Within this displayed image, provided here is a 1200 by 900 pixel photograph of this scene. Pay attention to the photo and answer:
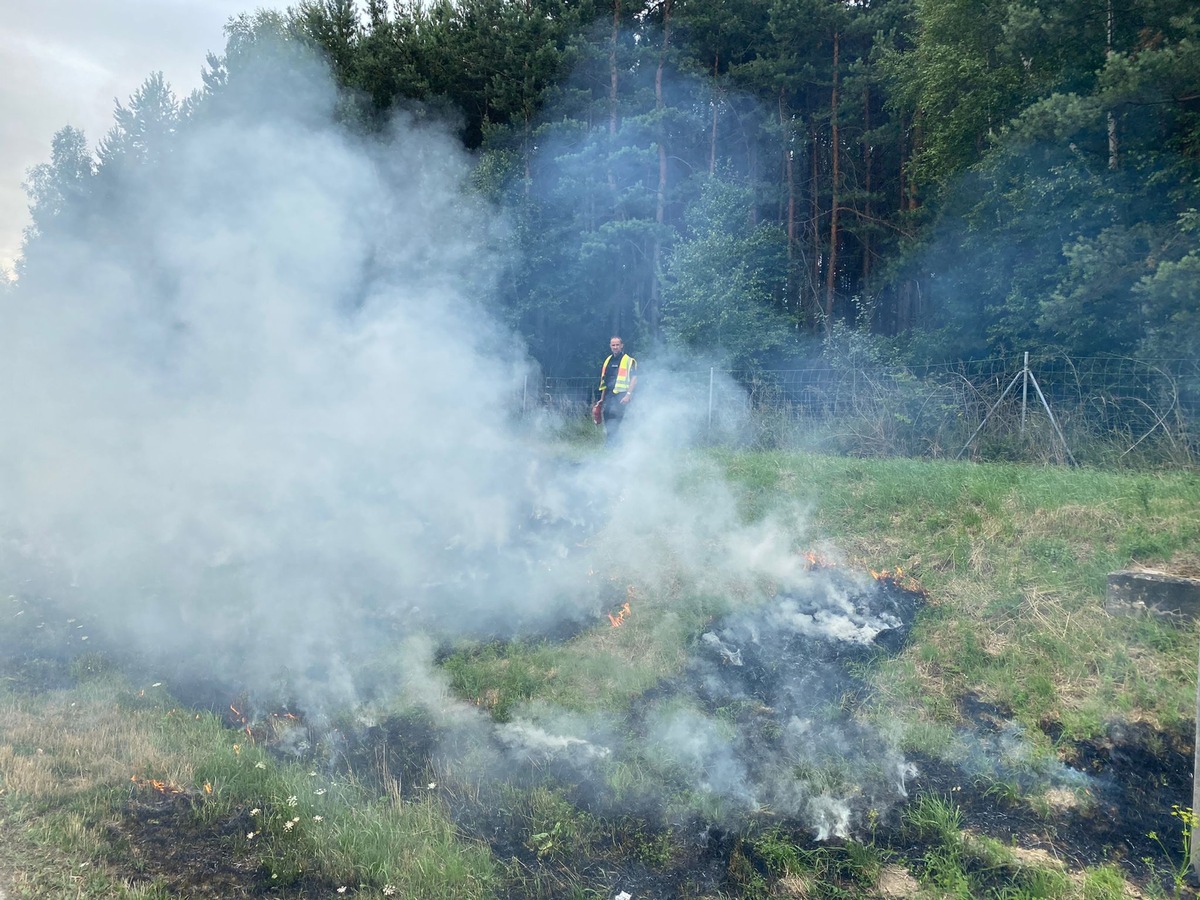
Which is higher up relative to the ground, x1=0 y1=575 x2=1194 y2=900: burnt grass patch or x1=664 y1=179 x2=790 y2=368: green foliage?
x1=664 y1=179 x2=790 y2=368: green foliage

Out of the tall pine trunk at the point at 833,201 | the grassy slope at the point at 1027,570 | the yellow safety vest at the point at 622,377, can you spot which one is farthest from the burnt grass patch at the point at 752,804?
the tall pine trunk at the point at 833,201

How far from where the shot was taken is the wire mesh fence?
9094 mm

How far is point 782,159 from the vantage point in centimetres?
2222

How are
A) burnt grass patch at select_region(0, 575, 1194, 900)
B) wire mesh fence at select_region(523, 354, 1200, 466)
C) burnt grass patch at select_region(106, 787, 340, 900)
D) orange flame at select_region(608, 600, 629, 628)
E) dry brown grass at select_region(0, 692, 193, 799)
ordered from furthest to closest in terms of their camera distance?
wire mesh fence at select_region(523, 354, 1200, 466)
orange flame at select_region(608, 600, 629, 628)
dry brown grass at select_region(0, 692, 193, 799)
burnt grass patch at select_region(0, 575, 1194, 900)
burnt grass patch at select_region(106, 787, 340, 900)

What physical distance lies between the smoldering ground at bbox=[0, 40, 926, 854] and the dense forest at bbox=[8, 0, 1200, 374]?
0.37m

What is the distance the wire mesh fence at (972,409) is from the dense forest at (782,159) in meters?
0.78

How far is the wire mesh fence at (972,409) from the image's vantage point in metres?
9.09

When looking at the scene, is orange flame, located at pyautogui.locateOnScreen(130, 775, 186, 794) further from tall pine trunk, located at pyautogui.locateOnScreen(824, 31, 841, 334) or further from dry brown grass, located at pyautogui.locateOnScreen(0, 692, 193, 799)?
tall pine trunk, located at pyautogui.locateOnScreen(824, 31, 841, 334)

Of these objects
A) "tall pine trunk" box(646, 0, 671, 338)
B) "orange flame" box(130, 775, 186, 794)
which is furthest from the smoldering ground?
"tall pine trunk" box(646, 0, 671, 338)

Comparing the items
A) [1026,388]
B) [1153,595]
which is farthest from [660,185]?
[1153,595]

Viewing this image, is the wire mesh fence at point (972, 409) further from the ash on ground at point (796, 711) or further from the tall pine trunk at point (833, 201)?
the tall pine trunk at point (833, 201)

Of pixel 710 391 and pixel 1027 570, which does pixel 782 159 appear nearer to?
pixel 710 391

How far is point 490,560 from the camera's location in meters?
6.66

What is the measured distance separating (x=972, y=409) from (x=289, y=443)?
8.37 metres
